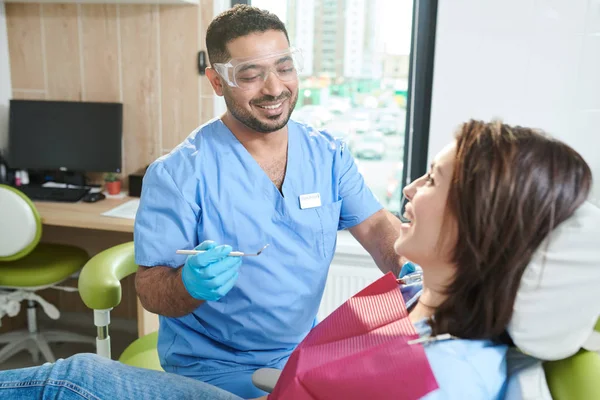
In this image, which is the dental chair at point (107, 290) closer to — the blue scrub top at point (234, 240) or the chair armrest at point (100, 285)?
the chair armrest at point (100, 285)

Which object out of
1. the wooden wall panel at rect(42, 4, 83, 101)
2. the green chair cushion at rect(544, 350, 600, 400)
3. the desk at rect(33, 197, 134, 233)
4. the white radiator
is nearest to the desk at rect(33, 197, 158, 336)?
the desk at rect(33, 197, 134, 233)

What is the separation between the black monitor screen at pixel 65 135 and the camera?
273cm

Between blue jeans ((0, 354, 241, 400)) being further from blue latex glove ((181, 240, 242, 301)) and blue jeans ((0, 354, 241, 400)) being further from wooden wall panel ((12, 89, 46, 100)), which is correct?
wooden wall panel ((12, 89, 46, 100))

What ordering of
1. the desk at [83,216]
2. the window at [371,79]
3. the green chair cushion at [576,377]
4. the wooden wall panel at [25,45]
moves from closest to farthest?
1. the green chair cushion at [576,377]
2. the desk at [83,216]
3. the window at [371,79]
4. the wooden wall panel at [25,45]

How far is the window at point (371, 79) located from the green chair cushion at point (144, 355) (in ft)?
4.17

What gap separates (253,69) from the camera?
146cm

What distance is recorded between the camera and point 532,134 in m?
0.90

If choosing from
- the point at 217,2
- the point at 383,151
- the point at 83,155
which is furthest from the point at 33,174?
the point at 383,151

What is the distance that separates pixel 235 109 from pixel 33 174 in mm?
1787

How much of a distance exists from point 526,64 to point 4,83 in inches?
96.9

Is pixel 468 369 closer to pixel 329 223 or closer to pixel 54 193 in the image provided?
pixel 329 223

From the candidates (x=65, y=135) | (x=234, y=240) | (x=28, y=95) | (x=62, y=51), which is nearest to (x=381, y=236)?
(x=234, y=240)

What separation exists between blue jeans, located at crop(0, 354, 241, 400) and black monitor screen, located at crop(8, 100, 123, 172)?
169 cm

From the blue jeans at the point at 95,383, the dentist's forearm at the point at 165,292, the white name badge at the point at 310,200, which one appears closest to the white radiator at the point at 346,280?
the white name badge at the point at 310,200
